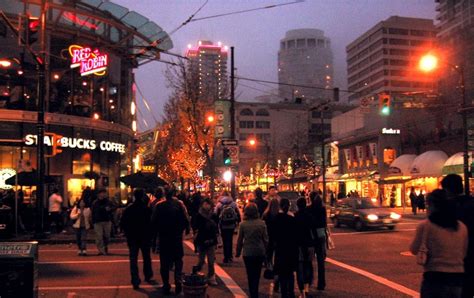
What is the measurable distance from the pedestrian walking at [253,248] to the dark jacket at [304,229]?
536mm

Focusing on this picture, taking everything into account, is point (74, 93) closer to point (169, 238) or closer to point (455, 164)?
point (169, 238)

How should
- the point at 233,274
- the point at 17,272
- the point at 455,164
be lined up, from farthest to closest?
the point at 455,164 < the point at 233,274 < the point at 17,272

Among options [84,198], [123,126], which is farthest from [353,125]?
[84,198]

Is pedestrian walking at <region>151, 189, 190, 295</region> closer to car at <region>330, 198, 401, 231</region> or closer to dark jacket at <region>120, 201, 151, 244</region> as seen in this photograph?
dark jacket at <region>120, 201, 151, 244</region>

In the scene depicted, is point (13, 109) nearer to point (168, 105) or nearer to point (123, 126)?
point (123, 126)

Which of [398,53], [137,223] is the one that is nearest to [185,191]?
[137,223]

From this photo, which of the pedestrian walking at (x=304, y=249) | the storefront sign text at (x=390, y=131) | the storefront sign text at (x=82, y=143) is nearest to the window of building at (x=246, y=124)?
the storefront sign text at (x=390, y=131)

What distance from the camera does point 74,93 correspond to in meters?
28.5

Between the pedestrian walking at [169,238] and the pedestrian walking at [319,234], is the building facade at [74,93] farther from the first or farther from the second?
the pedestrian walking at [319,234]

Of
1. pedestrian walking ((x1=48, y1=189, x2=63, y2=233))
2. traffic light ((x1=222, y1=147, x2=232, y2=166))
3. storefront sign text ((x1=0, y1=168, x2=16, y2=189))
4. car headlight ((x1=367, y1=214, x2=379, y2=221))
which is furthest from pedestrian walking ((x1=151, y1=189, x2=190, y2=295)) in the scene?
storefront sign text ((x1=0, y1=168, x2=16, y2=189))

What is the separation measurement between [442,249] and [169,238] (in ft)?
18.9

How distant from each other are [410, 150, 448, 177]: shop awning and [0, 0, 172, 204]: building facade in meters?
21.8

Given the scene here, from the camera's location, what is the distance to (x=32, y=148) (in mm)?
26062

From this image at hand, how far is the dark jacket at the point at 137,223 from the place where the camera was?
34.0ft
